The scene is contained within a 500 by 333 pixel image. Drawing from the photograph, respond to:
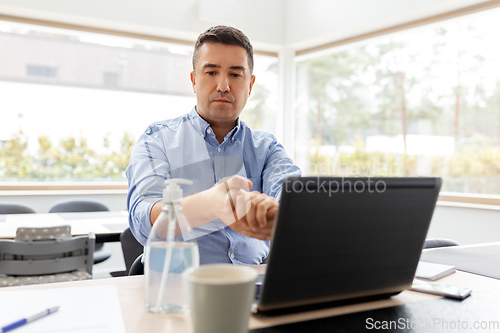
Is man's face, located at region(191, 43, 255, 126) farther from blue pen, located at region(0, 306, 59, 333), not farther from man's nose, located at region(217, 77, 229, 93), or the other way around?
blue pen, located at region(0, 306, 59, 333)

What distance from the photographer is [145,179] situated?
3.84 ft

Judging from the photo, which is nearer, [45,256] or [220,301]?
[220,301]

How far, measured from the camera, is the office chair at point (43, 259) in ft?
6.96

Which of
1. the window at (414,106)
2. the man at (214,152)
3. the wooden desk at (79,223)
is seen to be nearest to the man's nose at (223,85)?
the man at (214,152)

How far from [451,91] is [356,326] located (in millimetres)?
3633

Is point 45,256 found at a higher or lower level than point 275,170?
lower

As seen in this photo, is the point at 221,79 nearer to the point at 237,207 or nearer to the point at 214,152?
the point at 214,152

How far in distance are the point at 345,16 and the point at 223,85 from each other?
3307 mm

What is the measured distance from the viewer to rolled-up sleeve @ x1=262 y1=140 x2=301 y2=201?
4.59 ft

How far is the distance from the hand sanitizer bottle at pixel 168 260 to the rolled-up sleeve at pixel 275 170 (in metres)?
0.67

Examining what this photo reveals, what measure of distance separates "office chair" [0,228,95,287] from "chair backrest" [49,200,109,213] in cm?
137

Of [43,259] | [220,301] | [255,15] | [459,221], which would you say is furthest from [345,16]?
[220,301]

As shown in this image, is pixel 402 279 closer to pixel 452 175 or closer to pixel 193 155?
pixel 193 155

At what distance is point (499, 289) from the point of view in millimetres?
921
